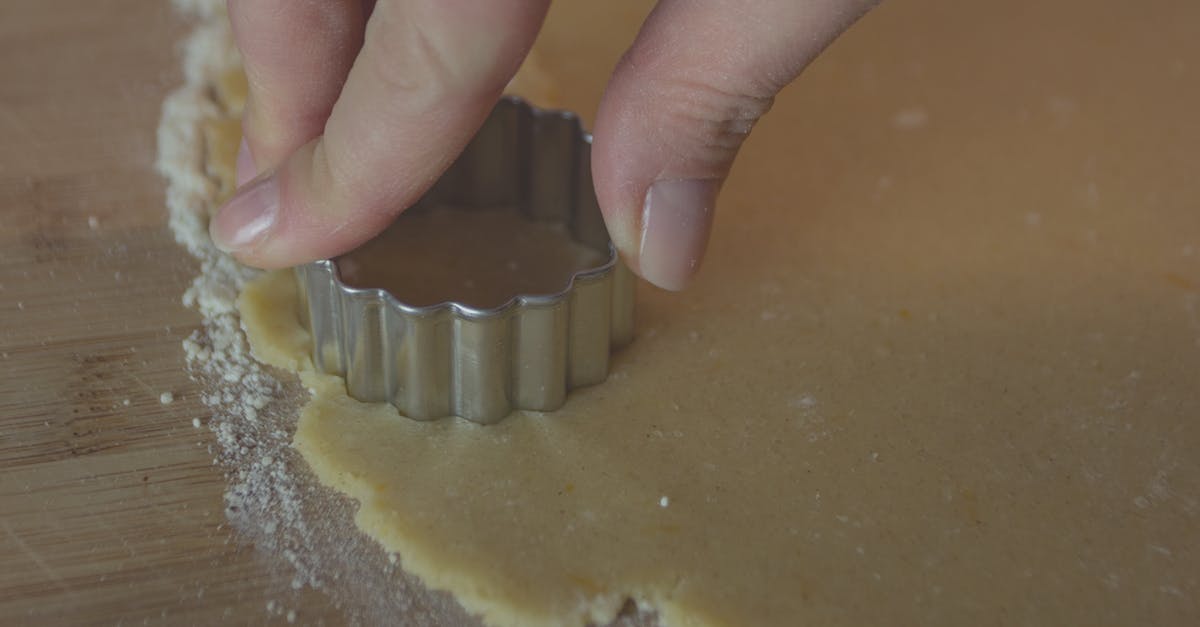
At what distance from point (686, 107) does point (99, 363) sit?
0.61m

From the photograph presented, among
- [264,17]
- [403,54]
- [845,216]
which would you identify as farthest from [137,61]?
[845,216]

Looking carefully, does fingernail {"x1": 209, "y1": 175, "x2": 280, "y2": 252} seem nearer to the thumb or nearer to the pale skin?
Result: the pale skin

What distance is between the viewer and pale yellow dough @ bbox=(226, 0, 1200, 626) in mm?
942

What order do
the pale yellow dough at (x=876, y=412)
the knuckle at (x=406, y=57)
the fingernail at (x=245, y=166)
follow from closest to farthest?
the knuckle at (x=406, y=57) < the pale yellow dough at (x=876, y=412) < the fingernail at (x=245, y=166)

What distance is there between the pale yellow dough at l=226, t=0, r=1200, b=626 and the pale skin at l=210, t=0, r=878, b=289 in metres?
0.16

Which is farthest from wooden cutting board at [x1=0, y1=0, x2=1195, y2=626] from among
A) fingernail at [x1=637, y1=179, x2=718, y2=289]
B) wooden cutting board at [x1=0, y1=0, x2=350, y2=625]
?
fingernail at [x1=637, y1=179, x2=718, y2=289]

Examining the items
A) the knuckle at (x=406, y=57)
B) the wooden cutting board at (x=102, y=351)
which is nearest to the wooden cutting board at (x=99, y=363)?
the wooden cutting board at (x=102, y=351)

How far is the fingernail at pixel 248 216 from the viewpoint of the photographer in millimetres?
1031

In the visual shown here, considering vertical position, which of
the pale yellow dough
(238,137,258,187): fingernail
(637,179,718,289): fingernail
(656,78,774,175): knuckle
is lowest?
the pale yellow dough

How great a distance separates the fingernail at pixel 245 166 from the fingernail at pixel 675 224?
430 mm

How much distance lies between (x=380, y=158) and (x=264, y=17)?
24 centimetres

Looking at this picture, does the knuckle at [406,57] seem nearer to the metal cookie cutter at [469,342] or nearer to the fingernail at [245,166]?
the metal cookie cutter at [469,342]

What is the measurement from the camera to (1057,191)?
1.37 m

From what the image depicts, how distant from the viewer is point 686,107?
0.92 metres
